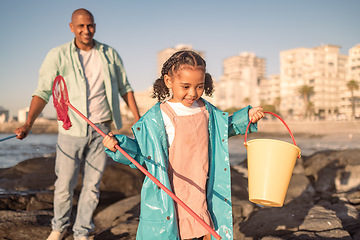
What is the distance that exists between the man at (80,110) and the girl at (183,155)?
1.20 m

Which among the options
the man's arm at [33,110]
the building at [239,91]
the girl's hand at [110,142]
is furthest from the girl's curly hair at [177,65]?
the building at [239,91]

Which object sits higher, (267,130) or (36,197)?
(36,197)

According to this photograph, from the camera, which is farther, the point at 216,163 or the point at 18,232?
the point at 18,232

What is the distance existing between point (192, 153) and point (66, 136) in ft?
5.24

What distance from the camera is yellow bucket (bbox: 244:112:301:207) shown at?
7.75 feet

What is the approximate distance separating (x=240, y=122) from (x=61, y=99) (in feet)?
5.77

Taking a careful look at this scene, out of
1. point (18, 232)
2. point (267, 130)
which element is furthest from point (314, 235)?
point (267, 130)

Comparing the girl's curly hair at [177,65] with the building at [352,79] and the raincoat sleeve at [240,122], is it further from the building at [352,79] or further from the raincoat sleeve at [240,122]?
the building at [352,79]

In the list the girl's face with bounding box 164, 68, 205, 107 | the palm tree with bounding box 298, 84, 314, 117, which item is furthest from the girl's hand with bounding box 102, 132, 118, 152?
the palm tree with bounding box 298, 84, 314, 117

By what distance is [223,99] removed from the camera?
365 ft

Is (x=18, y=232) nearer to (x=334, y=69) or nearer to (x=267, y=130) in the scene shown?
(x=267, y=130)

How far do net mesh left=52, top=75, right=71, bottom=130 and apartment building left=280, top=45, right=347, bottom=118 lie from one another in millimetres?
75051

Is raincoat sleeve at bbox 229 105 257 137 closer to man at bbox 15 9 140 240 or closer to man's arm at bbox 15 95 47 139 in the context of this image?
man at bbox 15 9 140 240

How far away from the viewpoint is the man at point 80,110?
11.4ft
